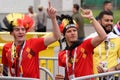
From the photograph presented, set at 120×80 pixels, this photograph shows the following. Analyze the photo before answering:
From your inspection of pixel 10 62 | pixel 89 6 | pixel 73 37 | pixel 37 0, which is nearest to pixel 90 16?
pixel 73 37

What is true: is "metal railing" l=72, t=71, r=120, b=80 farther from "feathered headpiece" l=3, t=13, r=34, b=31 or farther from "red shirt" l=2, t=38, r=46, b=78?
"feathered headpiece" l=3, t=13, r=34, b=31

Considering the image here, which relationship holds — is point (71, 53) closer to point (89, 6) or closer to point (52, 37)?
point (52, 37)

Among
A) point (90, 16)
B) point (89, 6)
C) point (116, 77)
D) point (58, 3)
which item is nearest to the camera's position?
point (90, 16)

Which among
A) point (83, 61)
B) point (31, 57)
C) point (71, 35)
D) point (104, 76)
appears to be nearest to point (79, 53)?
point (83, 61)

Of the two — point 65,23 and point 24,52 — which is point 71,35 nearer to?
point 65,23

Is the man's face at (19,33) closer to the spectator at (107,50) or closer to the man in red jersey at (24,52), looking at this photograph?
the man in red jersey at (24,52)

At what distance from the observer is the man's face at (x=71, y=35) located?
700 centimetres

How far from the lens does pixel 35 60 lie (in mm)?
7141

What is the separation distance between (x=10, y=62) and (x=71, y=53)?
82cm

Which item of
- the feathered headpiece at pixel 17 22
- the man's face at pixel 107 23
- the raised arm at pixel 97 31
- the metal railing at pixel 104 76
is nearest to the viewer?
the metal railing at pixel 104 76

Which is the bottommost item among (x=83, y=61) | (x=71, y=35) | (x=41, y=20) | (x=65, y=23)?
(x=41, y=20)

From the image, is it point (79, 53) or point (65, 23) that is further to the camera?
point (65, 23)

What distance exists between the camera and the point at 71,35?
23.0ft

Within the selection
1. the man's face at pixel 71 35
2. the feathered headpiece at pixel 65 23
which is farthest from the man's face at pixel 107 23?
the man's face at pixel 71 35
